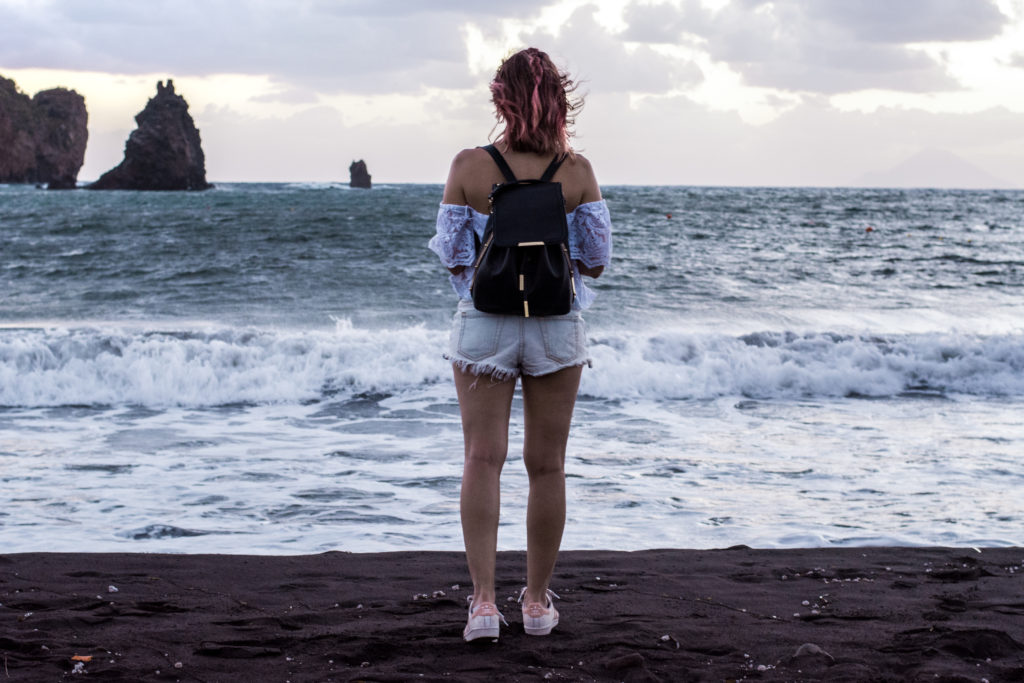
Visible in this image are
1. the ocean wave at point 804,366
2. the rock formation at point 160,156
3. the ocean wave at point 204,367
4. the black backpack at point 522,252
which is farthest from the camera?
the rock formation at point 160,156

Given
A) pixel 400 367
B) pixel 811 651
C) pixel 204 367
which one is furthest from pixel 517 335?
pixel 204 367

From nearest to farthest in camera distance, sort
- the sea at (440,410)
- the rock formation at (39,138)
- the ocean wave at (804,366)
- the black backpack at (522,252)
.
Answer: the black backpack at (522,252) < the sea at (440,410) < the ocean wave at (804,366) < the rock formation at (39,138)

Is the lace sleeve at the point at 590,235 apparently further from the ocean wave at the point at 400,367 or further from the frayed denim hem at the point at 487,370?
the ocean wave at the point at 400,367

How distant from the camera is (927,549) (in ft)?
13.9

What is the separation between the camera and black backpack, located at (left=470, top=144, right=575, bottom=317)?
8.69 ft

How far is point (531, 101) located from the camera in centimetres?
270

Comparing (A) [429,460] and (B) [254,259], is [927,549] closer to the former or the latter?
(A) [429,460]

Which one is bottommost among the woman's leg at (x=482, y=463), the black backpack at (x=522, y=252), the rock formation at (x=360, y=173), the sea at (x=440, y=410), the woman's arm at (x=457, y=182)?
the sea at (x=440, y=410)

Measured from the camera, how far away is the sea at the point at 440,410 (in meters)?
4.81

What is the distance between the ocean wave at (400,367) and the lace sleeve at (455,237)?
6230 millimetres

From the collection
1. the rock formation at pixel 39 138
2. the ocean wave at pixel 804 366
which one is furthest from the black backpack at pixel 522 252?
the rock formation at pixel 39 138

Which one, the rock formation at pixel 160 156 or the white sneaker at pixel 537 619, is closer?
the white sneaker at pixel 537 619

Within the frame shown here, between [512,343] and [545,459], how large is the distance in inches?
16.0

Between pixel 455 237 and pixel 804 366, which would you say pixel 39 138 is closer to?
pixel 804 366
